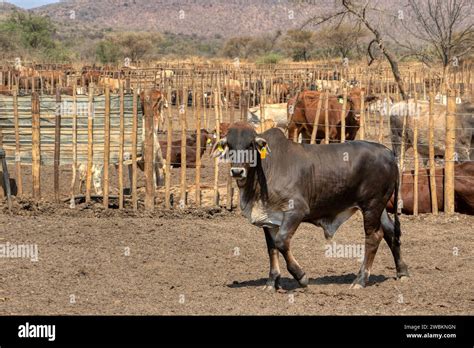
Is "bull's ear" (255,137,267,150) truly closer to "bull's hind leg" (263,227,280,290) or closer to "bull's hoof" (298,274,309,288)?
"bull's hind leg" (263,227,280,290)

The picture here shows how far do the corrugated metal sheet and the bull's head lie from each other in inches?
201

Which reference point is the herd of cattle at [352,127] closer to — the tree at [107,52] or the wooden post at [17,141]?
the wooden post at [17,141]

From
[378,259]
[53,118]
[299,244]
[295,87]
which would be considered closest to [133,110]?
[53,118]

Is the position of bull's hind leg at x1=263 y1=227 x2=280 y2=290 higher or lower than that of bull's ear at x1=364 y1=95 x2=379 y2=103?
lower

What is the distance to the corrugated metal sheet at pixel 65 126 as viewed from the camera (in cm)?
1319

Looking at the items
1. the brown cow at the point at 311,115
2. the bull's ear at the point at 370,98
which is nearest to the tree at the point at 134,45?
the bull's ear at the point at 370,98

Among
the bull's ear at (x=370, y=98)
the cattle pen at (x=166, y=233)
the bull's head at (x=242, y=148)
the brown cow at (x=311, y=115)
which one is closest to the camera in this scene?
the cattle pen at (x=166, y=233)

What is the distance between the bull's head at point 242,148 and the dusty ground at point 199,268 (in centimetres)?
118

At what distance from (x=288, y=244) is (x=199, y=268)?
5.11 ft

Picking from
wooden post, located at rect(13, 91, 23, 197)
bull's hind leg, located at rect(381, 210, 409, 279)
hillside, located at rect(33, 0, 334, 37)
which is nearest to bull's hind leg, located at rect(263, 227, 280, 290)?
bull's hind leg, located at rect(381, 210, 409, 279)

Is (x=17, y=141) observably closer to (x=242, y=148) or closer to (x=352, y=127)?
(x=242, y=148)

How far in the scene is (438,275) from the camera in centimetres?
906

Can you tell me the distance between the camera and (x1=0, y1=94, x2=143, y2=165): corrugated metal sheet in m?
13.2
